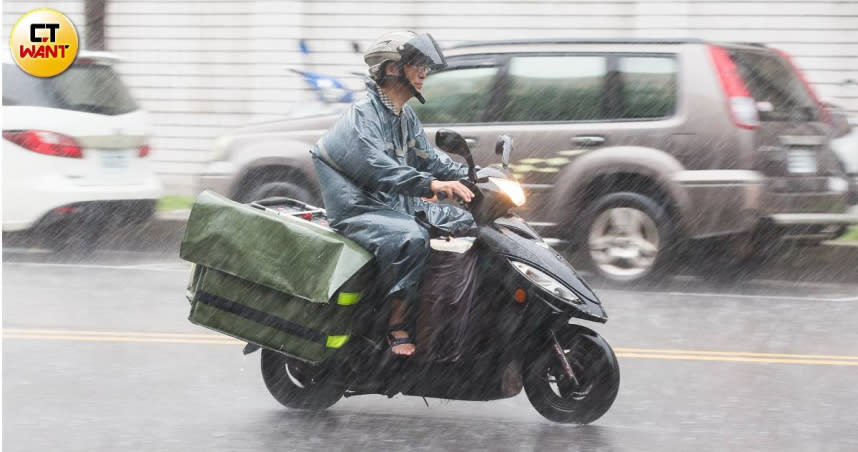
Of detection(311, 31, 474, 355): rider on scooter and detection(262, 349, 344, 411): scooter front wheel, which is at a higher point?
detection(311, 31, 474, 355): rider on scooter

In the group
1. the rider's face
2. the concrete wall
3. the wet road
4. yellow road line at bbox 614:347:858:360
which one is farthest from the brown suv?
the concrete wall

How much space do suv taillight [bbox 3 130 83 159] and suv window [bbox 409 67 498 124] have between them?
2.96 meters

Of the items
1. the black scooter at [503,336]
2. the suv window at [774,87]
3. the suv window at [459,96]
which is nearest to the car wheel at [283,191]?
the suv window at [459,96]

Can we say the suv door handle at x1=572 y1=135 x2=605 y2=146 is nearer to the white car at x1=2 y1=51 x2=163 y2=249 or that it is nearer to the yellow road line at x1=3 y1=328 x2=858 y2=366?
the yellow road line at x1=3 y1=328 x2=858 y2=366

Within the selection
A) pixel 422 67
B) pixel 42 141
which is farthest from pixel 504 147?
pixel 42 141

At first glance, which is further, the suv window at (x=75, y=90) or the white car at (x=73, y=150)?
the suv window at (x=75, y=90)

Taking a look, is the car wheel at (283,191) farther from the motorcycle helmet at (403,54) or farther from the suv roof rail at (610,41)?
the motorcycle helmet at (403,54)

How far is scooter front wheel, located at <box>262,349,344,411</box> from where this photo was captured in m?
5.66

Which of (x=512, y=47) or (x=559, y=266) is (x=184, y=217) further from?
(x=559, y=266)

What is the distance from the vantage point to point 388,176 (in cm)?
502

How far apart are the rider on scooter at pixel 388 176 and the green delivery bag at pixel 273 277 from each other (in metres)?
0.12

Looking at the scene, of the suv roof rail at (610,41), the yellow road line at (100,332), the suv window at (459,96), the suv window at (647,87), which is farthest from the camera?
the suv window at (459,96)

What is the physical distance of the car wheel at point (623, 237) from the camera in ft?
30.9

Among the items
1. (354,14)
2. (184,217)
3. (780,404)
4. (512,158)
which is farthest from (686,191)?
(354,14)
